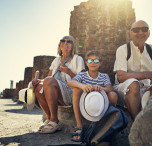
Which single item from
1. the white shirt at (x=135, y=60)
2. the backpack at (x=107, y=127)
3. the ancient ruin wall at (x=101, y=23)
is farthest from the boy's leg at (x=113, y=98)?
the ancient ruin wall at (x=101, y=23)

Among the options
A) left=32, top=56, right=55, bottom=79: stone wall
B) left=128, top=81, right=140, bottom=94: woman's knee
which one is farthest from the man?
left=32, top=56, right=55, bottom=79: stone wall

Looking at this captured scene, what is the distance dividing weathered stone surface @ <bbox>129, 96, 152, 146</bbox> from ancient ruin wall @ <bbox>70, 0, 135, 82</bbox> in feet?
9.26

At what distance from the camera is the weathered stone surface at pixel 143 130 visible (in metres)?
1.28

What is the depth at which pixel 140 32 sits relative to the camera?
2.76 meters

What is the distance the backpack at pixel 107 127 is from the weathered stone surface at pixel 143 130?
0.49 metres

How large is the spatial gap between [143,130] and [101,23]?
347 centimetres

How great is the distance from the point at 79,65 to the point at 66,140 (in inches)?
49.0

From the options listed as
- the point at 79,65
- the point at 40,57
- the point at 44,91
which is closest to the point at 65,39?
the point at 79,65

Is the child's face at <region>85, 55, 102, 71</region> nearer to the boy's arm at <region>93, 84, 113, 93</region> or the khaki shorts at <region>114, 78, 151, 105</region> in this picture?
the boy's arm at <region>93, 84, 113, 93</region>

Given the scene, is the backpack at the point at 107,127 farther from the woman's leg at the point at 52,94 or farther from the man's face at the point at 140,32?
the man's face at the point at 140,32

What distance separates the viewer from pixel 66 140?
232 cm

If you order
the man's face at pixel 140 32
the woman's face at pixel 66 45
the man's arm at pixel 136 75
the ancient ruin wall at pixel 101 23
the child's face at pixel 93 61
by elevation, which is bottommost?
the man's arm at pixel 136 75

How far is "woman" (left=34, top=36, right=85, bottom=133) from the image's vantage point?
2742mm

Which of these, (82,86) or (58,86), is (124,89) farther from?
(58,86)
